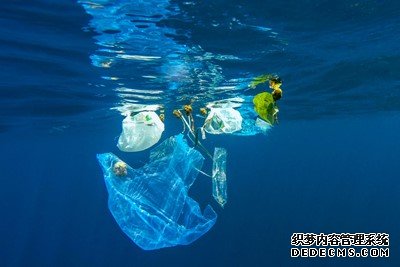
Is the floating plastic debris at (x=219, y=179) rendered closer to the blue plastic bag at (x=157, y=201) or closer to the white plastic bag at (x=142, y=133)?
the blue plastic bag at (x=157, y=201)

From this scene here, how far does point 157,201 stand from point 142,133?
6.40ft

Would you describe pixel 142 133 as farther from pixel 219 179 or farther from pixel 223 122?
pixel 219 179

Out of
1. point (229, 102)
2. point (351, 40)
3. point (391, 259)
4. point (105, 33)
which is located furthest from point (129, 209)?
point (391, 259)

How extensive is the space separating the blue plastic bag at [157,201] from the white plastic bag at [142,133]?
1.03 metres

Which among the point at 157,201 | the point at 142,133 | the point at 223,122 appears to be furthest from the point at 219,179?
the point at 223,122

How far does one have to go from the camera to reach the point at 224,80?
52.1 ft

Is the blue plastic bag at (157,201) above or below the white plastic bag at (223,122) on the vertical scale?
below

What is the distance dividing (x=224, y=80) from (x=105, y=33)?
23.6 feet

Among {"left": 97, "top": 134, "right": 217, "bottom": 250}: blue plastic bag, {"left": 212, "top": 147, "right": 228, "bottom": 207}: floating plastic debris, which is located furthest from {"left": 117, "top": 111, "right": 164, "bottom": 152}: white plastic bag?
{"left": 212, "top": 147, "right": 228, "bottom": 207}: floating plastic debris

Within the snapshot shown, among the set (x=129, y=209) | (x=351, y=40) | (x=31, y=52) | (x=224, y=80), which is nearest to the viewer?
(x=129, y=209)

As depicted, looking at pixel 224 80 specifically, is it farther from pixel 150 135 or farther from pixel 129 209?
pixel 129 209

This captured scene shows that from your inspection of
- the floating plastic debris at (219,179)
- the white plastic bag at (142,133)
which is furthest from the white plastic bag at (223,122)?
the floating plastic debris at (219,179)

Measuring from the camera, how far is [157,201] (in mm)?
6418

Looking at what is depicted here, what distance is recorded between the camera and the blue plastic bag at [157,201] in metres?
6.38
